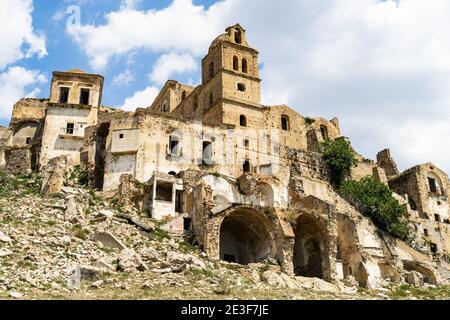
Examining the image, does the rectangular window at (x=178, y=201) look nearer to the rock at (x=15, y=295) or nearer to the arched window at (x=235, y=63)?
the arched window at (x=235, y=63)

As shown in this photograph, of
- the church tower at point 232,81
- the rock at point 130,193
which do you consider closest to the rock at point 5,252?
the rock at point 130,193

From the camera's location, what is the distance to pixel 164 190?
39.5m

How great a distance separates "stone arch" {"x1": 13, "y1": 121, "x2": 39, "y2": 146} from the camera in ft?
164

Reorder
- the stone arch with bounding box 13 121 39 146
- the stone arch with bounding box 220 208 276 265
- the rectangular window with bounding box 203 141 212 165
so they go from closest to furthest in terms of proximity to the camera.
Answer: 1. the stone arch with bounding box 220 208 276 265
2. the rectangular window with bounding box 203 141 212 165
3. the stone arch with bounding box 13 121 39 146

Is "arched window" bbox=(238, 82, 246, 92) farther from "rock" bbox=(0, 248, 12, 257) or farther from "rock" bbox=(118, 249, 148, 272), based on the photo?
"rock" bbox=(0, 248, 12, 257)

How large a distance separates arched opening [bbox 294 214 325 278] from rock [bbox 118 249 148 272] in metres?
15.1

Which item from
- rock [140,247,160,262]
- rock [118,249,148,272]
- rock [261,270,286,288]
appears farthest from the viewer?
rock [261,270,286,288]

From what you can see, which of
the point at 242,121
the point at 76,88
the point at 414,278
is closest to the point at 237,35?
the point at 242,121

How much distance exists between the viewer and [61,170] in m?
37.6

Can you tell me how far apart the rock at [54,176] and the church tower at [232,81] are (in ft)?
47.6

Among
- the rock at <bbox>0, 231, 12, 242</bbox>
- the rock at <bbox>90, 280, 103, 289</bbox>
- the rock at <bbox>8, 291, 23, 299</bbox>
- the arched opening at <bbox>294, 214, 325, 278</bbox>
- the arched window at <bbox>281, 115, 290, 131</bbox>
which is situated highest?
the arched window at <bbox>281, 115, 290, 131</bbox>

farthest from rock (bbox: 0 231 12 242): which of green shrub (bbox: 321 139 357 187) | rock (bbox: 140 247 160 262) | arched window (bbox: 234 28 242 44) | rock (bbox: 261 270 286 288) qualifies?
arched window (bbox: 234 28 242 44)

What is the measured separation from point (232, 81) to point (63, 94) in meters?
14.6
